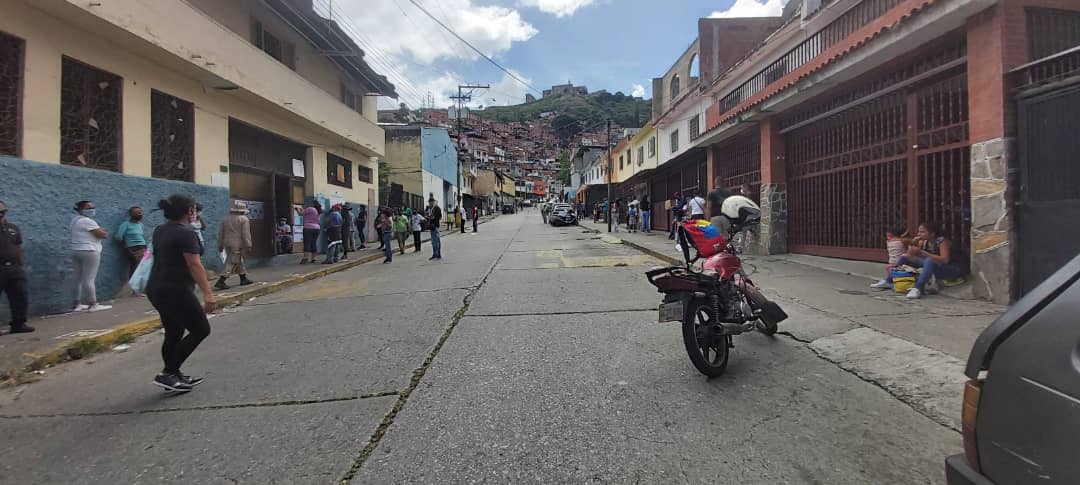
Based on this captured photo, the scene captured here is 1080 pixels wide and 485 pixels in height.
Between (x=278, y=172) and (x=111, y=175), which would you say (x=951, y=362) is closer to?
(x=111, y=175)

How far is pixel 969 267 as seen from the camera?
641 cm

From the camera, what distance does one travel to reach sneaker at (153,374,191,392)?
12.5 feet

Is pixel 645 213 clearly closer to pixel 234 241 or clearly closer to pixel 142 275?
pixel 234 241

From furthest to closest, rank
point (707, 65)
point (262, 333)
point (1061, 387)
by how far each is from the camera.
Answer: point (707, 65), point (262, 333), point (1061, 387)

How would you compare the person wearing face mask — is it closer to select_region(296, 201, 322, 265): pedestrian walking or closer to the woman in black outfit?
the woman in black outfit

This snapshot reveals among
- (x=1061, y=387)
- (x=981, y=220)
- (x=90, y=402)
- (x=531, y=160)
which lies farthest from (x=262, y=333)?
(x=531, y=160)

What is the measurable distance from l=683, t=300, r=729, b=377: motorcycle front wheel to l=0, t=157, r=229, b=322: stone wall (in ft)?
26.2

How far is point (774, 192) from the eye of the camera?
36.6 feet

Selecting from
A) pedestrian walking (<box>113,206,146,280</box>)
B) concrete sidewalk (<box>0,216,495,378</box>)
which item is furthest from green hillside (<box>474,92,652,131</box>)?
pedestrian walking (<box>113,206,146,280</box>)

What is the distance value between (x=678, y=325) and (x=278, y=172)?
1174 centimetres

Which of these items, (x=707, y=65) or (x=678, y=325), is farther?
(x=707, y=65)

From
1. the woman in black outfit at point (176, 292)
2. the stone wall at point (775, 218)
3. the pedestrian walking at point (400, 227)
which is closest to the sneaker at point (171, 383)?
the woman in black outfit at point (176, 292)

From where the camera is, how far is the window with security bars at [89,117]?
283 inches

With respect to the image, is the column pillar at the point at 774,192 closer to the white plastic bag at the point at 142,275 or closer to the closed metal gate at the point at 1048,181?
the closed metal gate at the point at 1048,181
